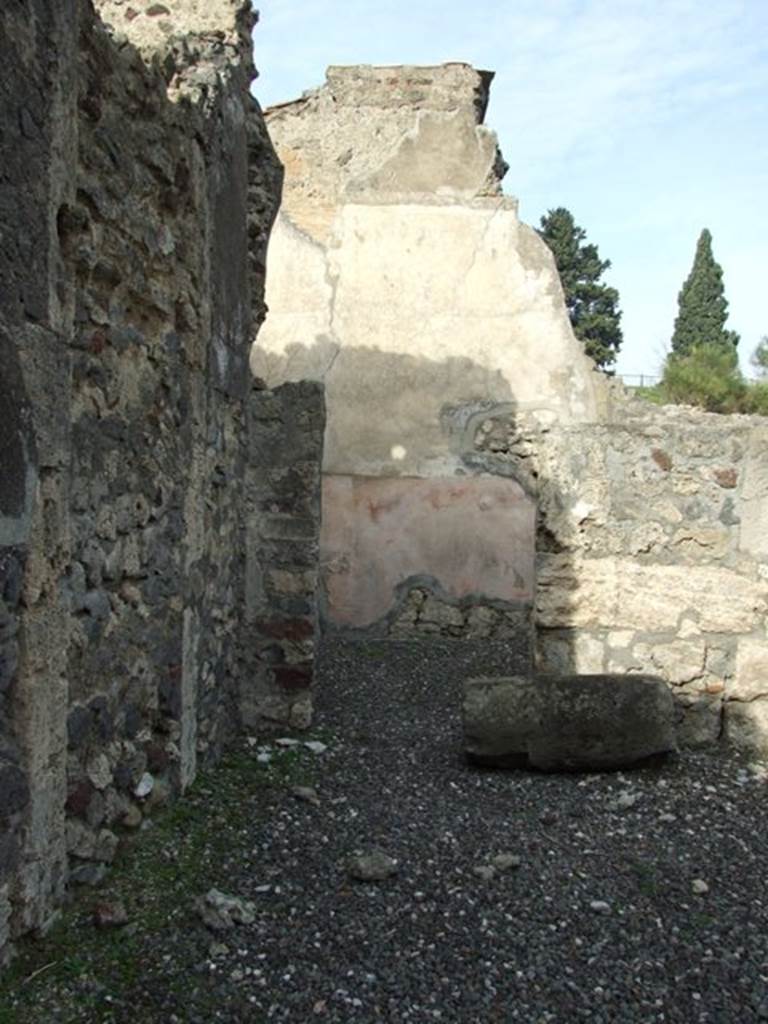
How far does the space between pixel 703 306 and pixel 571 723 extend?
26.6 m

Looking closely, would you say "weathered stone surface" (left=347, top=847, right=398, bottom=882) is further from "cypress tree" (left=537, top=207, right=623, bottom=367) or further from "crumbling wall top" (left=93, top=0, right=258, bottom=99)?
"cypress tree" (left=537, top=207, right=623, bottom=367)

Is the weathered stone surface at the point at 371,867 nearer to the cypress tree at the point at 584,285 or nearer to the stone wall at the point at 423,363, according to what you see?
the stone wall at the point at 423,363

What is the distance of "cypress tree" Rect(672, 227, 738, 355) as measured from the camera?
89.7 feet

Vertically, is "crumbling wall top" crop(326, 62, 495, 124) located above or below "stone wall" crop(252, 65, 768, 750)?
above

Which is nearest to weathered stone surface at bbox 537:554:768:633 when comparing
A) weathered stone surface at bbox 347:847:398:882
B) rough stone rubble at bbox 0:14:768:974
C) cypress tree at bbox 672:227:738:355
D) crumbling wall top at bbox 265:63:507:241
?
rough stone rubble at bbox 0:14:768:974

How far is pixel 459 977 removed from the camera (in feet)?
7.38

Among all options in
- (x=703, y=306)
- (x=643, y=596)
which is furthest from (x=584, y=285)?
(x=643, y=596)

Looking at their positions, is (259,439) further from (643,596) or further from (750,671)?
(750,671)

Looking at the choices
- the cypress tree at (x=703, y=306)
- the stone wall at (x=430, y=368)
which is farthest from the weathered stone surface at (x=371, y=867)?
the cypress tree at (x=703, y=306)

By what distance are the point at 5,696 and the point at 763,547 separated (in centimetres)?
338

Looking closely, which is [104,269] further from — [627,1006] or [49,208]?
[627,1006]

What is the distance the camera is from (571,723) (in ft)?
12.1

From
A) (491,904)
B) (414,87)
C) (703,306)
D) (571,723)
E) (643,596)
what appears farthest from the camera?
(703,306)

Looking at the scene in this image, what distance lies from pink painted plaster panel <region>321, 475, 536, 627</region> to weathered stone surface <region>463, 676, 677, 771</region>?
3.73m
